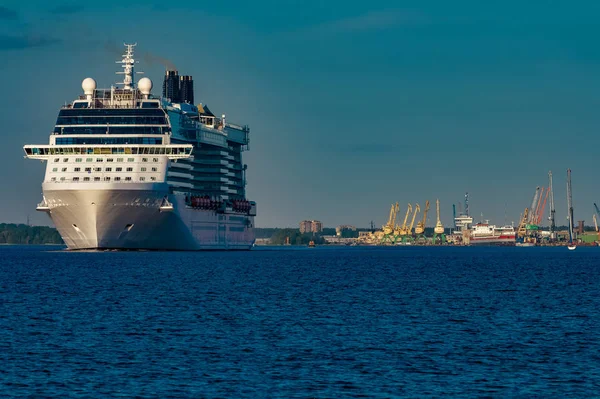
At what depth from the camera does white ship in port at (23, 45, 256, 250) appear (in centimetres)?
13775

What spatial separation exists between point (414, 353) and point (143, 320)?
18.2 m

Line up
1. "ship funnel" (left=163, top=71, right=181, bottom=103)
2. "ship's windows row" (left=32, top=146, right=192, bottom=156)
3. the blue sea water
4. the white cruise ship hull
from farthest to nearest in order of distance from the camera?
"ship funnel" (left=163, top=71, right=181, bottom=103) → "ship's windows row" (left=32, top=146, right=192, bottom=156) → the white cruise ship hull → the blue sea water

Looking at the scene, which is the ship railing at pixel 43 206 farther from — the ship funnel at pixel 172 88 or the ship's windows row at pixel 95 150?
the ship funnel at pixel 172 88

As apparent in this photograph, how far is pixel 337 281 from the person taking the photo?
100m

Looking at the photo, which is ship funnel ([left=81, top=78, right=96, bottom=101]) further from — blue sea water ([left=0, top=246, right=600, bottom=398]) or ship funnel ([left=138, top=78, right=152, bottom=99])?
blue sea water ([left=0, top=246, right=600, bottom=398])

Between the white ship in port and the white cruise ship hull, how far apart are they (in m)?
0.13

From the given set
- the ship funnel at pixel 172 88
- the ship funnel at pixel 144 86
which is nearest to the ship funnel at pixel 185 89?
the ship funnel at pixel 172 88

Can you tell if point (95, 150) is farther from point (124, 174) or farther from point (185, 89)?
point (185, 89)

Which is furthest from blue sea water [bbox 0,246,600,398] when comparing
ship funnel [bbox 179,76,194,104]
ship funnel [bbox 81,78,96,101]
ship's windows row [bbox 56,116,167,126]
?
ship funnel [bbox 179,76,194,104]

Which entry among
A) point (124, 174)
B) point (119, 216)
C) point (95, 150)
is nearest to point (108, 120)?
point (95, 150)

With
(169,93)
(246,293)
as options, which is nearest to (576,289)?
(246,293)

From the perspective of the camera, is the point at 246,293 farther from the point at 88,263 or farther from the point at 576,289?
the point at 88,263

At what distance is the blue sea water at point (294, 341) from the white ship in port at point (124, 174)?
5001cm

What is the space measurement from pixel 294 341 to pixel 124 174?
310 feet
